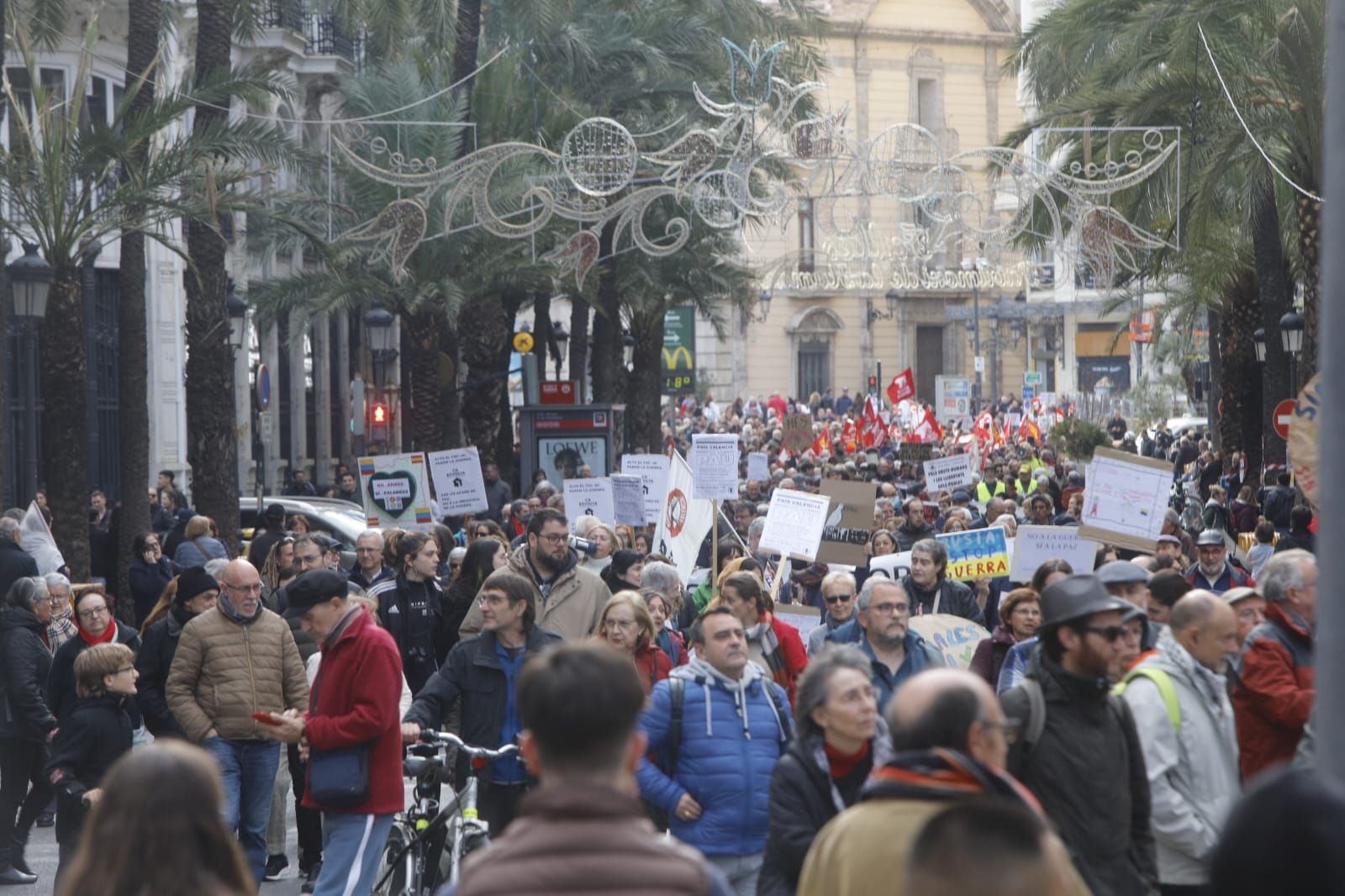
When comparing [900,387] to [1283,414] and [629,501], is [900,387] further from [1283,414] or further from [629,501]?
[629,501]

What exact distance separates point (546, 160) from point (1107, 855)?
22.5 meters

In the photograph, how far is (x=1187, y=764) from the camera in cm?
589

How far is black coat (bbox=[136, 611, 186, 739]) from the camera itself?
9.24 meters

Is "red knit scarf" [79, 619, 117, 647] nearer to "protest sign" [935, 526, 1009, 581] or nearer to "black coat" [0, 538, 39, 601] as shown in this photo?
"black coat" [0, 538, 39, 601]

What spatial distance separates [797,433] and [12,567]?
20427 millimetres

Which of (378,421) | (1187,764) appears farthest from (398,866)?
(378,421)

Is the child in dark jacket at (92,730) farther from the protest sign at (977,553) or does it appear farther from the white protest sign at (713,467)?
the white protest sign at (713,467)

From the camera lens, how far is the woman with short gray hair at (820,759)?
206 inches

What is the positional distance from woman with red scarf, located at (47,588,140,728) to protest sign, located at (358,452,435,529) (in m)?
8.36

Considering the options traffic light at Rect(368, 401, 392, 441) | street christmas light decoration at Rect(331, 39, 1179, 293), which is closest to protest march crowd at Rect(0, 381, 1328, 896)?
street christmas light decoration at Rect(331, 39, 1179, 293)

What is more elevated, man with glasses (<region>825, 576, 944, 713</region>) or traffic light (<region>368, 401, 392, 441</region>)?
traffic light (<region>368, 401, 392, 441</region>)

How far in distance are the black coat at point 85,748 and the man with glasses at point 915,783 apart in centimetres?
518

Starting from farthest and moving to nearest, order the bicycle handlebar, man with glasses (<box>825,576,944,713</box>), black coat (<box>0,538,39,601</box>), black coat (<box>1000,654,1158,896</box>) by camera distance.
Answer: black coat (<box>0,538,39,601</box>) < the bicycle handlebar < man with glasses (<box>825,576,944,713</box>) < black coat (<box>1000,654,1158,896</box>)

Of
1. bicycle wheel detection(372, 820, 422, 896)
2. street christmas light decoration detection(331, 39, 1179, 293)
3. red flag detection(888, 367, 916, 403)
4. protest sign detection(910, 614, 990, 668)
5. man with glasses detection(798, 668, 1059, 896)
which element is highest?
street christmas light decoration detection(331, 39, 1179, 293)
